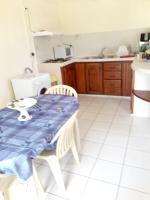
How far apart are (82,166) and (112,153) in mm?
428

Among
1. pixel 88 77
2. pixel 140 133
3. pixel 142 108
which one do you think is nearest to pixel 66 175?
pixel 140 133

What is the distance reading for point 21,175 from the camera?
1.11 metres

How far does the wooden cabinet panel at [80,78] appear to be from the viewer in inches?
154

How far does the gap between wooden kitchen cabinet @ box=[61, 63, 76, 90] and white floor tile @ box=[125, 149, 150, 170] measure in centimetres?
206

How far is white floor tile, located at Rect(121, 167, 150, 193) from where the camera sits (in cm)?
164

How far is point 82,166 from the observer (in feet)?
6.43

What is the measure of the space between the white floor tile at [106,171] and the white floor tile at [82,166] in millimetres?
59

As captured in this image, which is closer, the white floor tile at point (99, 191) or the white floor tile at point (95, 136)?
the white floor tile at point (99, 191)

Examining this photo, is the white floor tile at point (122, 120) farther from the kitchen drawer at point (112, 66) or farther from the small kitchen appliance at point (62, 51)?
the small kitchen appliance at point (62, 51)

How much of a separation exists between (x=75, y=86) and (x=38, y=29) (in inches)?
58.4

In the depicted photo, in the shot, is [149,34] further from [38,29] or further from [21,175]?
[21,175]

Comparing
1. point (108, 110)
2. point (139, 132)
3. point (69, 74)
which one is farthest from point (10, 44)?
point (139, 132)

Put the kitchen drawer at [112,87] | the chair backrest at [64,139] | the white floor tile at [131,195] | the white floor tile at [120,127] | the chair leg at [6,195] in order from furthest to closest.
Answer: the kitchen drawer at [112,87]
the white floor tile at [120,127]
the white floor tile at [131,195]
the chair backrest at [64,139]
the chair leg at [6,195]

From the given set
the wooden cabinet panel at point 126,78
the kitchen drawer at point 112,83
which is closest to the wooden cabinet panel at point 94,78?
the kitchen drawer at point 112,83
